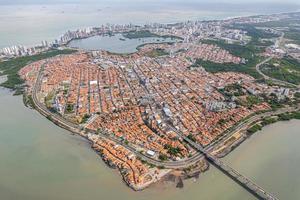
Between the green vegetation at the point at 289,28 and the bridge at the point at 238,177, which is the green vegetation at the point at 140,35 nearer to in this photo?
the green vegetation at the point at 289,28

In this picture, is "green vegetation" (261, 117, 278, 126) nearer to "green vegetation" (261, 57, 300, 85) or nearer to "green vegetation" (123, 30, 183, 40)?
"green vegetation" (261, 57, 300, 85)

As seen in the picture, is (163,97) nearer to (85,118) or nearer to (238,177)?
(85,118)

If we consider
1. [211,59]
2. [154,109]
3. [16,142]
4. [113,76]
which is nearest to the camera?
[16,142]

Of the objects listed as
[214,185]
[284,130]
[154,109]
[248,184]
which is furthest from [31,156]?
[284,130]

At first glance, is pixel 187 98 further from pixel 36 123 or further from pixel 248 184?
pixel 36 123

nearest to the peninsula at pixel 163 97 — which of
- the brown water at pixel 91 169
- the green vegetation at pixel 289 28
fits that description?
the brown water at pixel 91 169

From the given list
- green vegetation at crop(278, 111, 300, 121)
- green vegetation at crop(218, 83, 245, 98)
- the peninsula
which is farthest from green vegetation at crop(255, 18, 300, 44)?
green vegetation at crop(278, 111, 300, 121)

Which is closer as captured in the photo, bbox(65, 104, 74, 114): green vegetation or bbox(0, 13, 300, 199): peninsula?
bbox(0, 13, 300, 199): peninsula

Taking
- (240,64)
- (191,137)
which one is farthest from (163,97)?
(240,64)
